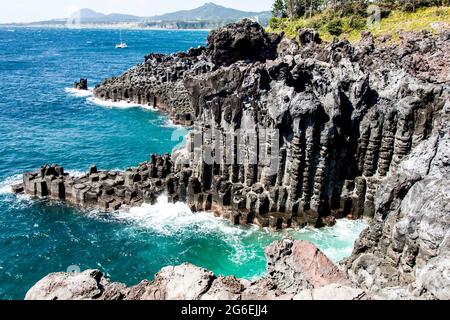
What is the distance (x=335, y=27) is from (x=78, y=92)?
59.9 m

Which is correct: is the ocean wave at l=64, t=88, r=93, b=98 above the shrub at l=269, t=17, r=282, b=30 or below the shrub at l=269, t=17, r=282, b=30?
below

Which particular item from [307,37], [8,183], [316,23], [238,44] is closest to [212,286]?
[8,183]

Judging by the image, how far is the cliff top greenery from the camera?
7869 cm

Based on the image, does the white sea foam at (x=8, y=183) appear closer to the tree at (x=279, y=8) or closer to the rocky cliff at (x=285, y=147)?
the rocky cliff at (x=285, y=147)

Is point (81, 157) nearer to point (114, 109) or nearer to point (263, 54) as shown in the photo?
point (114, 109)

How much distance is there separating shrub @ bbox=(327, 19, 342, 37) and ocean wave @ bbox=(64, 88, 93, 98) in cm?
5577

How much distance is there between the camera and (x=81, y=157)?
52000mm

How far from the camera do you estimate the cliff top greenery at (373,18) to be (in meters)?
78.7

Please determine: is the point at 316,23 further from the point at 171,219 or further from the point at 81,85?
the point at 171,219

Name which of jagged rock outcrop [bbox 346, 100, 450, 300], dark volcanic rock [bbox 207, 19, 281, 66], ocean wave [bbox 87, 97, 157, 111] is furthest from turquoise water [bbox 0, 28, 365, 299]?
dark volcanic rock [bbox 207, 19, 281, 66]

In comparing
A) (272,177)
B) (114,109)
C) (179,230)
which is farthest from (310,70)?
(114,109)

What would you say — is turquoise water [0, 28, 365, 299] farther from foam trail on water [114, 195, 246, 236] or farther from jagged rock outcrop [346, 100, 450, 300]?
jagged rock outcrop [346, 100, 450, 300]

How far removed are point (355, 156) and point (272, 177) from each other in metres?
7.27

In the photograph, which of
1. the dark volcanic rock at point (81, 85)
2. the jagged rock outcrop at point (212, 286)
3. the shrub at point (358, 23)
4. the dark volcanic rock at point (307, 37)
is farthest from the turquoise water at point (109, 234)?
the shrub at point (358, 23)
